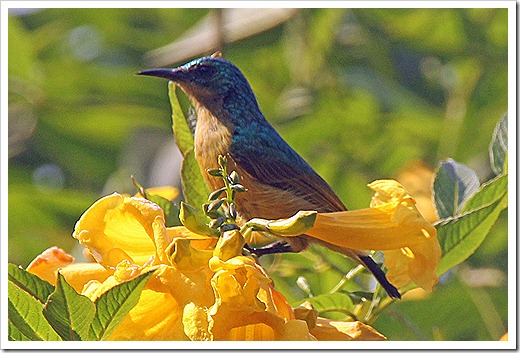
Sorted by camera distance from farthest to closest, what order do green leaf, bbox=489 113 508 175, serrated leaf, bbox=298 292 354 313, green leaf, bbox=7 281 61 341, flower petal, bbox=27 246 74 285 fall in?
green leaf, bbox=489 113 508 175 → serrated leaf, bbox=298 292 354 313 → flower petal, bbox=27 246 74 285 → green leaf, bbox=7 281 61 341

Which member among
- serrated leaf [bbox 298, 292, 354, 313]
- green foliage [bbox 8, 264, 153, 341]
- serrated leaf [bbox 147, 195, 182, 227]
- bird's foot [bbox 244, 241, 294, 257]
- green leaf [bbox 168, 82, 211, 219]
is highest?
green leaf [bbox 168, 82, 211, 219]

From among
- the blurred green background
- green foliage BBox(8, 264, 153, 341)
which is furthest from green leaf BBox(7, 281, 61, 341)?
the blurred green background

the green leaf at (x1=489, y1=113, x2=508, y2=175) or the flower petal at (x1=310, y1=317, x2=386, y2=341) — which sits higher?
the green leaf at (x1=489, y1=113, x2=508, y2=175)

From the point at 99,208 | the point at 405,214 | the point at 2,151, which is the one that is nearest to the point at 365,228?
the point at 405,214

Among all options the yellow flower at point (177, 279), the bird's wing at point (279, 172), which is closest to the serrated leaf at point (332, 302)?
the yellow flower at point (177, 279)

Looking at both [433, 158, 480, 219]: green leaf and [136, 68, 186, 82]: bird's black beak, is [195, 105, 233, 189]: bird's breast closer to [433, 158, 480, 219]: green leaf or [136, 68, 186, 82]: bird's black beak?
[136, 68, 186, 82]: bird's black beak

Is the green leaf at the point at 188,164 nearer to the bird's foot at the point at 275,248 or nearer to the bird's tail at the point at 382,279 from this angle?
the bird's foot at the point at 275,248
